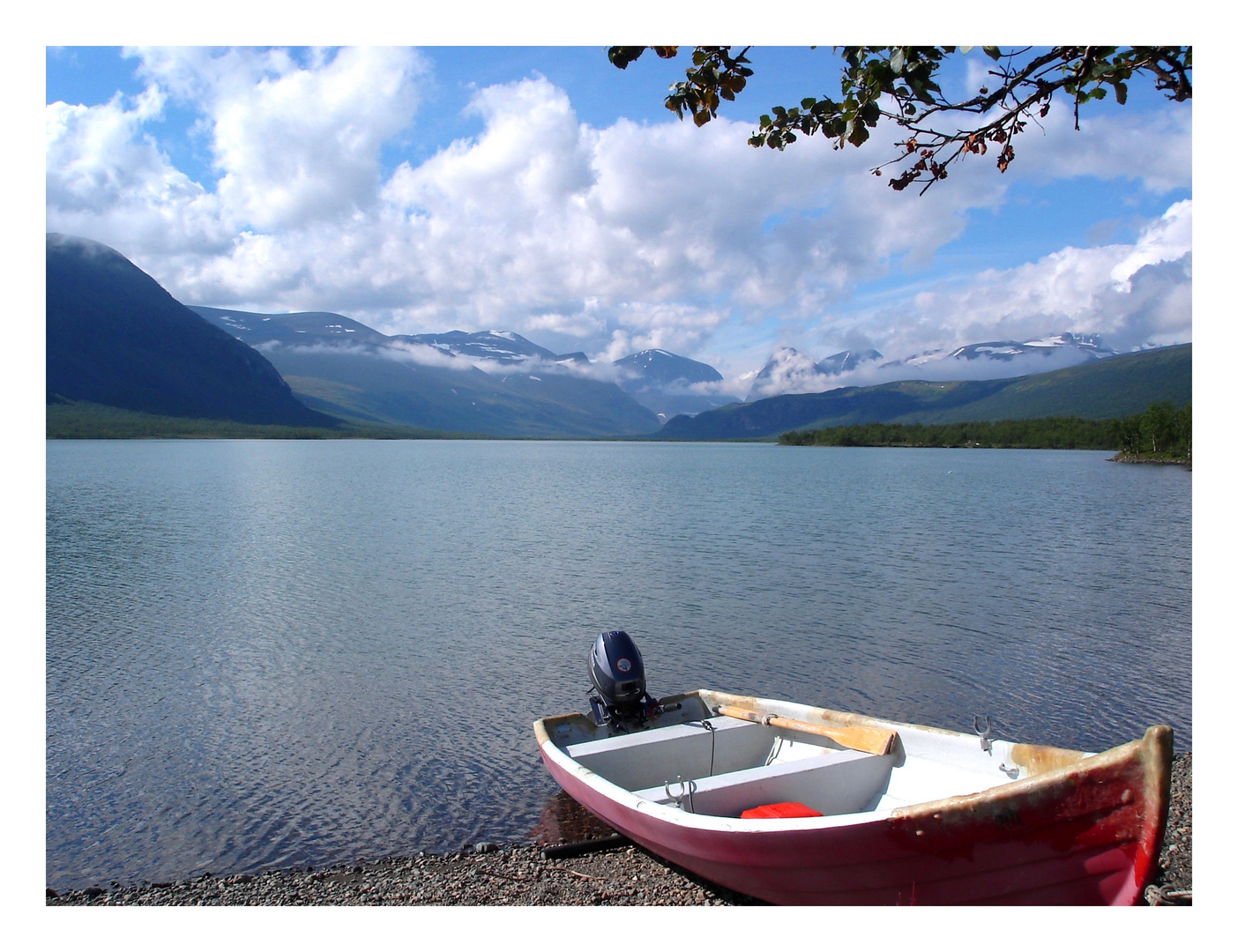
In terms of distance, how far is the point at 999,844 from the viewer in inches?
257

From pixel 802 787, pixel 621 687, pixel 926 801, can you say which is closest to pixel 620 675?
pixel 621 687

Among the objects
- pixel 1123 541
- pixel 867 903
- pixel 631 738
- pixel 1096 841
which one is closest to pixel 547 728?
pixel 631 738

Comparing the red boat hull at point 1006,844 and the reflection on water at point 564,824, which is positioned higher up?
the red boat hull at point 1006,844

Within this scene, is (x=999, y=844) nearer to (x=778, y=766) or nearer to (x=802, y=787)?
(x=802, y=787)

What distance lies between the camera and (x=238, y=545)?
33.5 meters

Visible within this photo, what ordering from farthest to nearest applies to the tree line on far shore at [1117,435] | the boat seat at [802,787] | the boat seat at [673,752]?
the tree line on far shore at [1117,435], the boat seat at [673,752], the boat seat at [802,787]

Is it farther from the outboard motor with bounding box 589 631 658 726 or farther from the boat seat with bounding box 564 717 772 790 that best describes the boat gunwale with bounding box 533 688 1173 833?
the outboard motor with bounding box 589 631 658 726

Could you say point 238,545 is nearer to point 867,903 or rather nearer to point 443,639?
point 443,639

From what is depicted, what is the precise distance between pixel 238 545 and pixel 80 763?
2271cm

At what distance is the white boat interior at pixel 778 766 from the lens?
28.2 feet

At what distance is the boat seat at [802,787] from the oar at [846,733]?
15 centimetres

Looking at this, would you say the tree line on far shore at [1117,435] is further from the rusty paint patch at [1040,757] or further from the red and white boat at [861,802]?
the rusty paint patch at [1040,757]

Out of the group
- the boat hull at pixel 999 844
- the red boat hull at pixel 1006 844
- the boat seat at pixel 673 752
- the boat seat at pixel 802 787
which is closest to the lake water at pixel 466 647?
the boat seat at pixel 673 752

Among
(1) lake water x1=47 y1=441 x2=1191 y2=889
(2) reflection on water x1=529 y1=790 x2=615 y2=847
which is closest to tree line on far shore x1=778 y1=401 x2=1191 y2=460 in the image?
(1) lake water x1=47 y1=441 x2=1191 y2=889
